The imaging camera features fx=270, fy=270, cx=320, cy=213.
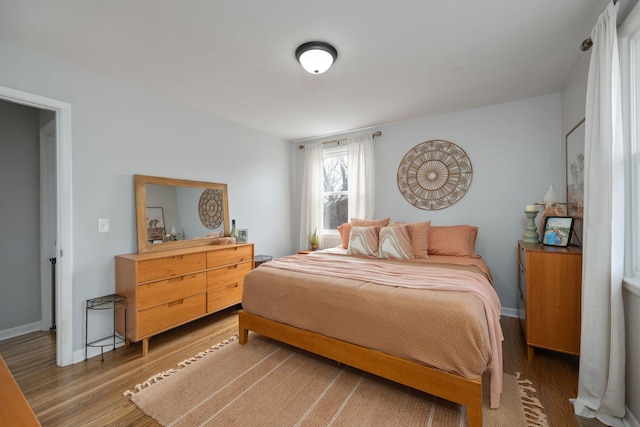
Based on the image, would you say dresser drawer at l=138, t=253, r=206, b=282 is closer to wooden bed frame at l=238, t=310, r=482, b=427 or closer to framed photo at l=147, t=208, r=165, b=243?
framed photo at l=147, t=208, r=165, b=243

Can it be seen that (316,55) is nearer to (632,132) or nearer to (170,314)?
(632,132)

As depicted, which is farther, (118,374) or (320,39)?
(118,374)

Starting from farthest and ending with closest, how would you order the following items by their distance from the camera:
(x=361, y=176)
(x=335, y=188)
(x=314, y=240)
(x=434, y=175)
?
(x=335, y=188) → (x=314, y=240) → (x=361, y=176) → (x=434, y=175)

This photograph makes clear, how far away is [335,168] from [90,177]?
3.07 metres

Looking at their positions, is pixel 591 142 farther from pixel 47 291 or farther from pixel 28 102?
pixel 47 291

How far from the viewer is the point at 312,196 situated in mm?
4395

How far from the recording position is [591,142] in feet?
5.51

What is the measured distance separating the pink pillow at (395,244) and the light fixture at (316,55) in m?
1.75

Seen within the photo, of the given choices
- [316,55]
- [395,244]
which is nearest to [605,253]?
[395,244]

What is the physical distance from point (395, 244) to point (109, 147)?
2.91 meters

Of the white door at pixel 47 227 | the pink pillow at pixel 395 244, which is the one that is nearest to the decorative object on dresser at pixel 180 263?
the white door at pixel 47 227

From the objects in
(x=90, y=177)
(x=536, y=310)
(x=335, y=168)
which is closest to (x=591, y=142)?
(x=536, y=310)

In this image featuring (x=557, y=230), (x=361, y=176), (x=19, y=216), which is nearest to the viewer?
(x=557, y=230)

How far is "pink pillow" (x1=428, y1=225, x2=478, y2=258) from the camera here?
293 centimetres
